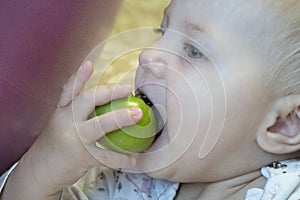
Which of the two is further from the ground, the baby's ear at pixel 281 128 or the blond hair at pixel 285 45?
the blond hair at pixel 285 45

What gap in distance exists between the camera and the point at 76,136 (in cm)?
84

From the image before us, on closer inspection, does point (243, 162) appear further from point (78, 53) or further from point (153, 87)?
point (78, 53)

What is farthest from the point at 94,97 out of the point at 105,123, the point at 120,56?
the point at 120,56

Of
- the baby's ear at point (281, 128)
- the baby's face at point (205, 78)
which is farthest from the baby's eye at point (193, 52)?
the baby's ear at point (281, 128)

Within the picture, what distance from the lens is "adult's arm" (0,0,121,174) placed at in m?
0.89

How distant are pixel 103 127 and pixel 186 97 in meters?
0.10

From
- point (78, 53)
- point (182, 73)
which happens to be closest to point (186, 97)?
point (182, 73)

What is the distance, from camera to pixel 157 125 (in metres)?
0.82

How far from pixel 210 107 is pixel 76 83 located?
0.51ft

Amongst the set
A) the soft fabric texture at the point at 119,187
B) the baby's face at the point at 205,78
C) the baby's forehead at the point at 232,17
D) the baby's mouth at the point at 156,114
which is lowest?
the soft fabric texture at the point at 119,187

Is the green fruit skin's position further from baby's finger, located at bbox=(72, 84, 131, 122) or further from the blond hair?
the blond hair

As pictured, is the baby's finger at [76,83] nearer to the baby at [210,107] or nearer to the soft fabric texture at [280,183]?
the baby at [210,107]

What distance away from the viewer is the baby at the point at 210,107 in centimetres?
80

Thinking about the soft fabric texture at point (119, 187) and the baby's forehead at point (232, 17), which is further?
the soft fabric texture at point (119, 187)
